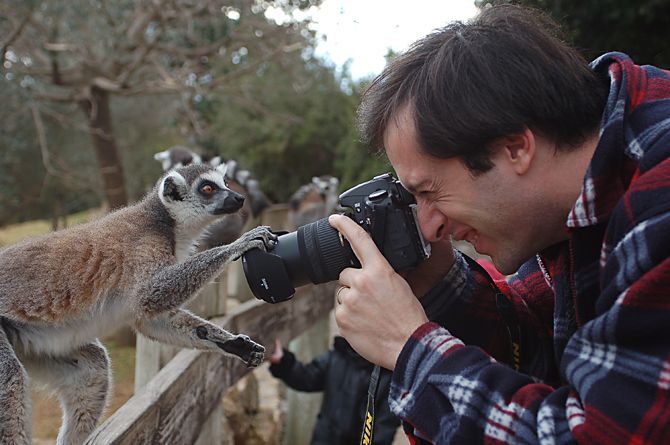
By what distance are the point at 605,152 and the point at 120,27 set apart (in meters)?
6.16

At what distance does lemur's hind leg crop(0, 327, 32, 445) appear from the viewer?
52.6 inches

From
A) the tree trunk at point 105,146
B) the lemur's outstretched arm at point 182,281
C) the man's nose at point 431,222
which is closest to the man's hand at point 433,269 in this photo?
the man's nose at point 431,222

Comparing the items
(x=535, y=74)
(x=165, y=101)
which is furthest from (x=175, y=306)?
(x=165, y=101)

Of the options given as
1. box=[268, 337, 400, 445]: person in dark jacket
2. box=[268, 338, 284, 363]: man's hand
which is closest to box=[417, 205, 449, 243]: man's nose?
box=[268, 337, 400, 445]: person in dark jacket

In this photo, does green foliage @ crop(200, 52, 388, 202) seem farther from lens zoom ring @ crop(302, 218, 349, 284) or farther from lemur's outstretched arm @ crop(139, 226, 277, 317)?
lens zoom ring @ crop(302, 218, 349, 284)

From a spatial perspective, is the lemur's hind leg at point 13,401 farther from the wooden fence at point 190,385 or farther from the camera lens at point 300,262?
the camera lens at point 300,262

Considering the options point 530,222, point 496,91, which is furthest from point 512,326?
point 496,91

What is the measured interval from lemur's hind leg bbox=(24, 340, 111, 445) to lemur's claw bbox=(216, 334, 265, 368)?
54cm

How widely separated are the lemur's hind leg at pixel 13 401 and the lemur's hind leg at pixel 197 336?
15.5 inches

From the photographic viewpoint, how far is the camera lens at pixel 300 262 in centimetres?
124

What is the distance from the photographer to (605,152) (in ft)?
2.63

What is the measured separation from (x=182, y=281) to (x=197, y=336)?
0.20m

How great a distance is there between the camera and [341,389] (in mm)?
2586

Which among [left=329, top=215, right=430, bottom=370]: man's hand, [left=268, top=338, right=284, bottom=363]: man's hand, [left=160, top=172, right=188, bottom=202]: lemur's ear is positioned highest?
[left=160, top=172, right=188, bottom=202]: lemur's ear
